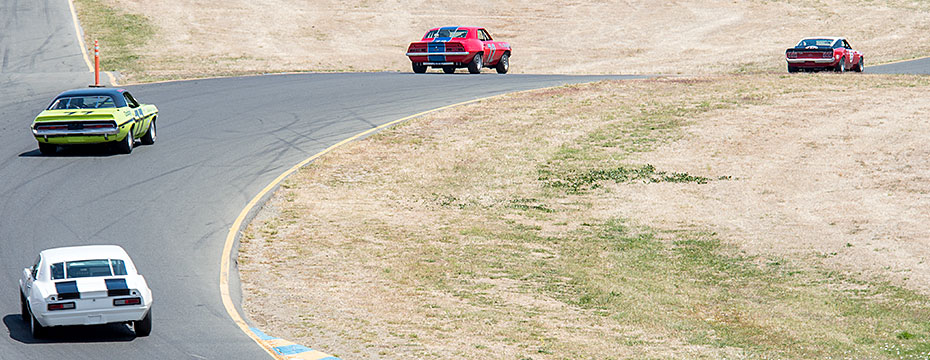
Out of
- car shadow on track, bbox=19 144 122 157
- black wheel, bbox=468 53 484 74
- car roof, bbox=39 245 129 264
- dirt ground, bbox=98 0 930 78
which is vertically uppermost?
car roof, bbox=39 245 129 264

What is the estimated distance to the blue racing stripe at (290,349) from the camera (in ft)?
42.3

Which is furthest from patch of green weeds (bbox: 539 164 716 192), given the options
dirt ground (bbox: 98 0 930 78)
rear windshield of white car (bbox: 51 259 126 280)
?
dirt ground (bbox: 98 0 930 78)

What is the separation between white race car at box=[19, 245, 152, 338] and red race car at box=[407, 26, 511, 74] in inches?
1003

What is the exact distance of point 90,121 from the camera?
74.9 ft

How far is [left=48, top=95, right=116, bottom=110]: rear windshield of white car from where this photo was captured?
23.5 metres

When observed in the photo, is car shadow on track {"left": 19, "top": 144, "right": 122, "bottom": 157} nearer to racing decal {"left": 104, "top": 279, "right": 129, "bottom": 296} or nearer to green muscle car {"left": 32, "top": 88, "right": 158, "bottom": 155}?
green muscle car {"left": 32, "top": 88, "right": 158, "bottom": 155}

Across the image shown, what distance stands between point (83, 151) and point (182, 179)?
3544mm

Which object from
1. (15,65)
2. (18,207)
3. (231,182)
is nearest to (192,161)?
(231,182)

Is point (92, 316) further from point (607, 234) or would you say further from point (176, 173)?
point (607, 234)

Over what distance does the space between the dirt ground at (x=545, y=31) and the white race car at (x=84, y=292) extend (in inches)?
1144

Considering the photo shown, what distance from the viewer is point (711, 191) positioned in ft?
80.0

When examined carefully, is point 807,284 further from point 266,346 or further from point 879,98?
point 879,98

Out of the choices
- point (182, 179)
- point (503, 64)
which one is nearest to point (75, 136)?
point (182, 179)

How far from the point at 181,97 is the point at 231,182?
10.7 m
